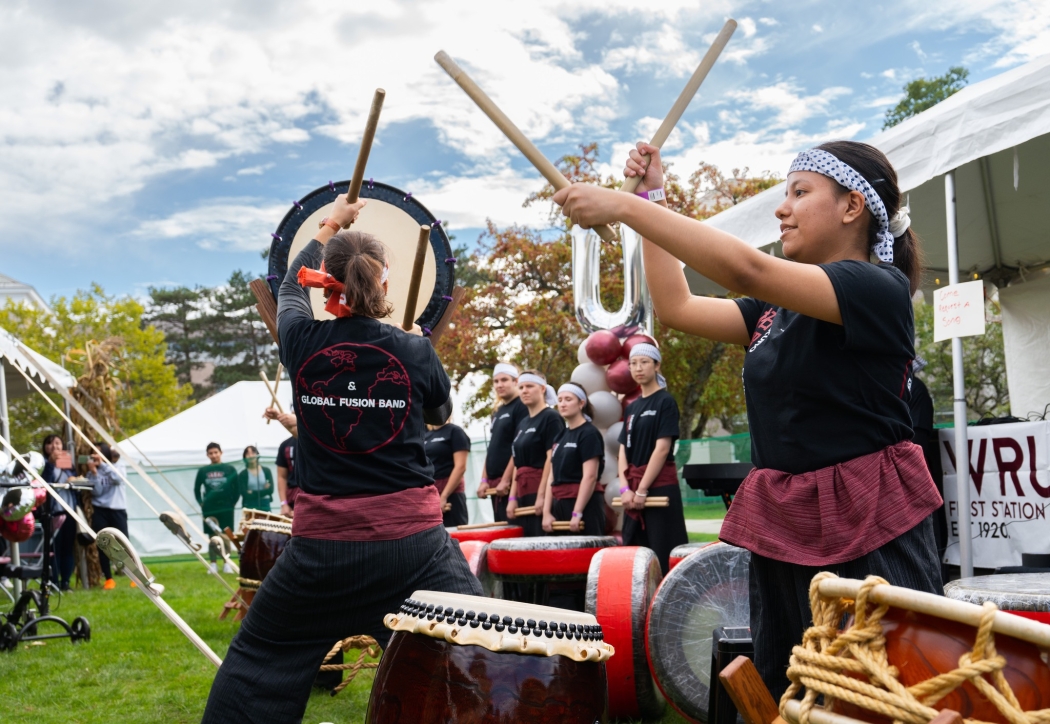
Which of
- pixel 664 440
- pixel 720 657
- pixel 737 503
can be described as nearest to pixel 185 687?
pixel 664 440

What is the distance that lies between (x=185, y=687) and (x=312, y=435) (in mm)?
3421

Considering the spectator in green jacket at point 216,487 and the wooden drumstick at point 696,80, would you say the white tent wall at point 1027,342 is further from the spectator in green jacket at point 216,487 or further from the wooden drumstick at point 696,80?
the spectator in green jacket at point 216,487

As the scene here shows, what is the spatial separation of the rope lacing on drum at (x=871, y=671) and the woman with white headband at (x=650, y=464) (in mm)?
5037

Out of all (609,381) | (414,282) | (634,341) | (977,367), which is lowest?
(609,381)

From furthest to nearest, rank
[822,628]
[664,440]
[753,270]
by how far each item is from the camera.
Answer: [664,440] < [753,270] < [822,628]

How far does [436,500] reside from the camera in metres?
2.96

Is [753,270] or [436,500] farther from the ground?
[753,270]

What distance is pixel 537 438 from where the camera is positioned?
25.9ft

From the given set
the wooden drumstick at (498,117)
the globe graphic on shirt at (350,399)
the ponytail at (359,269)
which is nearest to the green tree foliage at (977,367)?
the ponytail at (359,269)

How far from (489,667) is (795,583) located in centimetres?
64

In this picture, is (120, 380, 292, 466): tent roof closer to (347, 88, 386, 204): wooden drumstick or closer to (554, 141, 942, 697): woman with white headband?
(347, 88, 386, 204): wooden drumstick

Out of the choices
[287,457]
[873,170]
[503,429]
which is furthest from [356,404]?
[287,457]

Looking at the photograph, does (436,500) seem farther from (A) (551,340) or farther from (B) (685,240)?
(A) (551,340)

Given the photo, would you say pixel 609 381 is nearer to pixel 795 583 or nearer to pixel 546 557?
pixel 546 557
